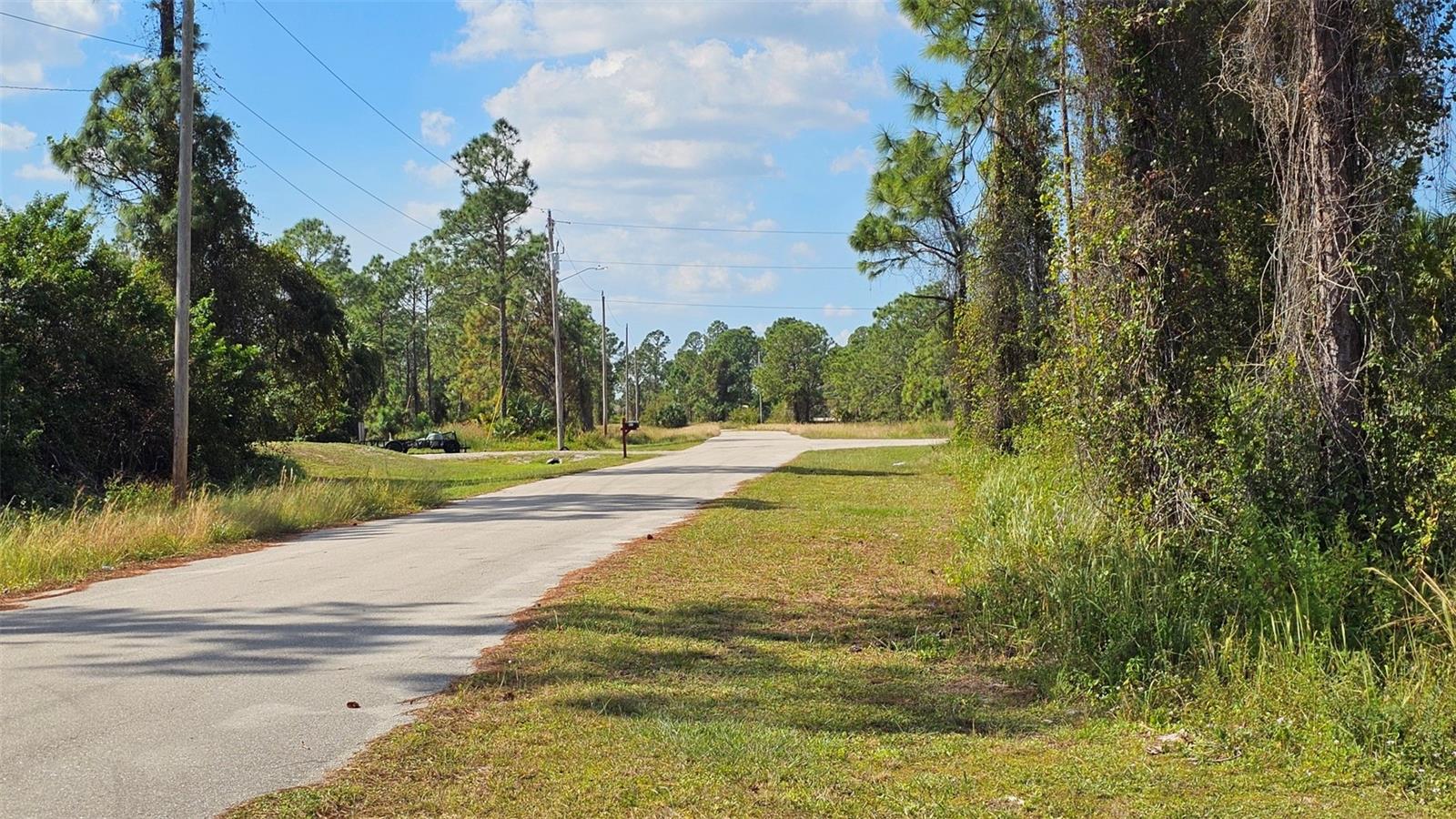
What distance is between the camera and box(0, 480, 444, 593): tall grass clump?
39.4 feet

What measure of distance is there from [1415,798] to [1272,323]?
4874mm

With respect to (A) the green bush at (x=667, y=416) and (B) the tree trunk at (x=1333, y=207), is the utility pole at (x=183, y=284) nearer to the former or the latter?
(B) the tree trunk at (x=1333, y=207)

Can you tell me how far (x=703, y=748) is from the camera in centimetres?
548

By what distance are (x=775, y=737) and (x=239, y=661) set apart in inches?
152

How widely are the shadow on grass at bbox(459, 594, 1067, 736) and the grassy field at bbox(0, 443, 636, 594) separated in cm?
616

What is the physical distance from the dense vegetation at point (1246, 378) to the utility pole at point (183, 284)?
12.0 meters

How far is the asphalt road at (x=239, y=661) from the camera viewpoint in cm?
516

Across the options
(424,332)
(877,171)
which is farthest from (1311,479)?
(424,332)

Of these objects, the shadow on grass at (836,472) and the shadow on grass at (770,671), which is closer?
the shadow on grass at (770,671)

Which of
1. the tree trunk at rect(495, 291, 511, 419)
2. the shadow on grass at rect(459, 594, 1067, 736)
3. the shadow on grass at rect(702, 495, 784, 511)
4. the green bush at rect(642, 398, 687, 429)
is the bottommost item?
the shadow on grass at rect(459, 594, 1067, 736)

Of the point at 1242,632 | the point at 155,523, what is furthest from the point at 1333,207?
the point at 155,523

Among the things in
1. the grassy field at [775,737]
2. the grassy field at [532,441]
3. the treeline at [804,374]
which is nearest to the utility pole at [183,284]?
the grassy field at [775,737]

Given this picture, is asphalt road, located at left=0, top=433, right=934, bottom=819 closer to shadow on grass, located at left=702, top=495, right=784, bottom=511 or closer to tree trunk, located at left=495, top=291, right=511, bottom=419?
shadow on grass, located at left=702, top=495, right=784, bottom=511

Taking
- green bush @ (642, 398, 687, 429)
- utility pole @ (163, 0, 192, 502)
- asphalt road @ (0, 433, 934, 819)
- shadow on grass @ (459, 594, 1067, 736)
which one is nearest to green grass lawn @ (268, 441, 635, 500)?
utility pole @ (163, 0, 192, 502)
